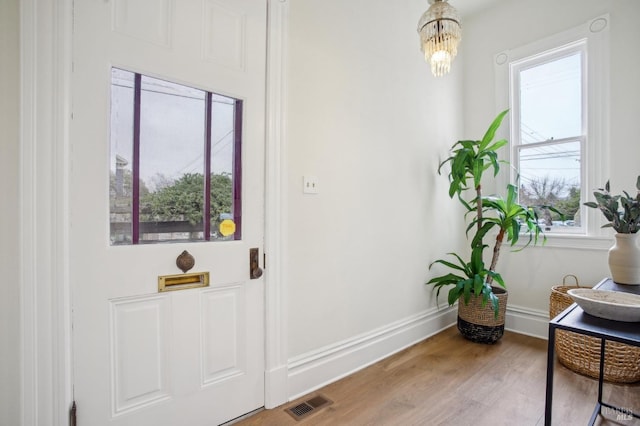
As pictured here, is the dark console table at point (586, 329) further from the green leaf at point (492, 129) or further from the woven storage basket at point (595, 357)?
the green leaf at point (492, 129)

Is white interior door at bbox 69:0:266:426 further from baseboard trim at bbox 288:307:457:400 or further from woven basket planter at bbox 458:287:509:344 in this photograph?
woven basket planter at bbox 458:287:509:344

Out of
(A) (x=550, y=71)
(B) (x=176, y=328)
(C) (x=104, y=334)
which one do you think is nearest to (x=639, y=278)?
(A) (x=550, y=71)

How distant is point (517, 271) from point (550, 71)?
186 centimetres

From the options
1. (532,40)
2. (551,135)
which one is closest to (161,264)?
(551,135)

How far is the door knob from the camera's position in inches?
65.6

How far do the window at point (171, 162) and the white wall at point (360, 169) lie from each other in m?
0.38

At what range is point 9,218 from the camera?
Answer: 110 centimetres

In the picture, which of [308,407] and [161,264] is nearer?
[161,264]

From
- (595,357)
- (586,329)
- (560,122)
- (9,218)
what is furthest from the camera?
(560,122)

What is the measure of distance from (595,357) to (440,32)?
7.47 feet

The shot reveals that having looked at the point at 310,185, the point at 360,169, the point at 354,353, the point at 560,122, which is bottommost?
the point at 354,353

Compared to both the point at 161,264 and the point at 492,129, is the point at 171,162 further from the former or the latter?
the point at 492,129

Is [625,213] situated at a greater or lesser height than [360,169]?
lesser

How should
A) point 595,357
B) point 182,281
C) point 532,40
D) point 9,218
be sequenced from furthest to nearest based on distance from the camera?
point 532,40
point 595,357
point 182,281
point 9,218
